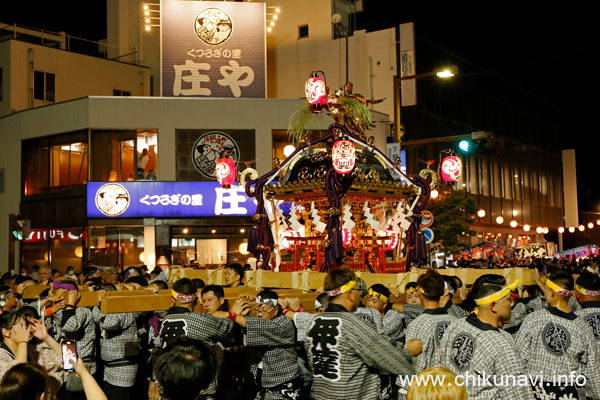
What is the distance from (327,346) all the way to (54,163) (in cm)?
2700

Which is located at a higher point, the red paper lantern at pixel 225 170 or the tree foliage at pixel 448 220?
Answer: the red paper lantern at pixel 225 170

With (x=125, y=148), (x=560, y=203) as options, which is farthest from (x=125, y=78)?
(x=560, y=203)

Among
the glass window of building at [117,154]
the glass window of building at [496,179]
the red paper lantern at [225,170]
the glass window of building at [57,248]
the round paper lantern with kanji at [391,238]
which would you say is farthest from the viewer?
the glass window of building at [496,179]

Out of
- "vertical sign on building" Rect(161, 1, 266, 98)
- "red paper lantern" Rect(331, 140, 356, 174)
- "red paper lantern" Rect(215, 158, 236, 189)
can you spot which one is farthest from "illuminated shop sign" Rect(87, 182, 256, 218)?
"red paper lantern" Rect(331, 140, 356, 174)

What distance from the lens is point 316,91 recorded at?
16938 millimetres

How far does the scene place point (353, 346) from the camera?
17.8 feet

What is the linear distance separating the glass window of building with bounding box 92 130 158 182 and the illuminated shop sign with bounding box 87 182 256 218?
775mm

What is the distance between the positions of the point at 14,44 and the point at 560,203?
4742cm

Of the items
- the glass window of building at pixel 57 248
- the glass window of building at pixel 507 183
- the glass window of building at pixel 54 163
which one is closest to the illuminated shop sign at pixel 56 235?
the glass window of building at pixel 57 248

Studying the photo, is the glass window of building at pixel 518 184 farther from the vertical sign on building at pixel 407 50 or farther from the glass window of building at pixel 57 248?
the glass window of building at pixel 57 248

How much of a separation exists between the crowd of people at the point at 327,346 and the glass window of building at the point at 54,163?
21765 millimetres

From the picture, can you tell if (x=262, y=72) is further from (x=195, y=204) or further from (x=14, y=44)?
(x=14, y=44)

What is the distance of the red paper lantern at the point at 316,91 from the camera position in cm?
1694

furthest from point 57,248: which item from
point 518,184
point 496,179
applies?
point 518,184
